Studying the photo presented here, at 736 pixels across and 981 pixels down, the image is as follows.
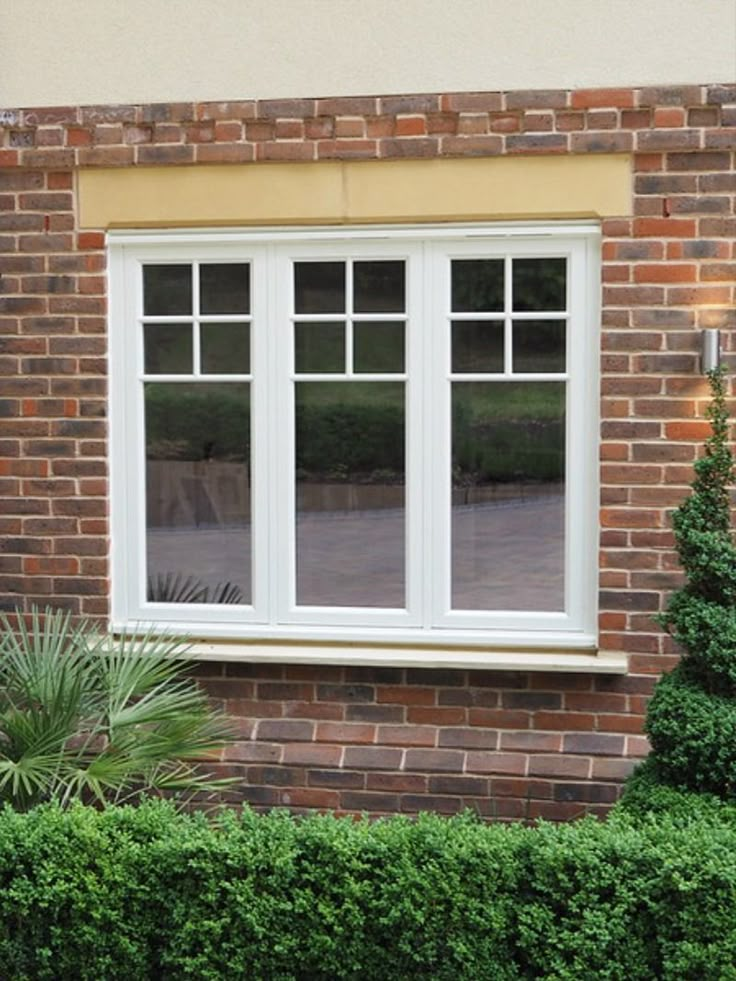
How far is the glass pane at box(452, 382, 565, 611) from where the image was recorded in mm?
6723

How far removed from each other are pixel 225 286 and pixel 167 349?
44cm

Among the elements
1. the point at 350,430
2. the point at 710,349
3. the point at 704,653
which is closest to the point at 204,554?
the point at 350,430

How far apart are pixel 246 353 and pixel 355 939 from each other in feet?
10.9

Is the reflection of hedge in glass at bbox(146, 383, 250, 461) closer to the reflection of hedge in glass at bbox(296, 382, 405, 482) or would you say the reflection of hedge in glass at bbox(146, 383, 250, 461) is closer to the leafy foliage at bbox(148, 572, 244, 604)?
the reflection of hedge in glass at bbox(296, 382, 405, 482)

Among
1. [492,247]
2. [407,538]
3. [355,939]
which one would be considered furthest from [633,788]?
[492,247]

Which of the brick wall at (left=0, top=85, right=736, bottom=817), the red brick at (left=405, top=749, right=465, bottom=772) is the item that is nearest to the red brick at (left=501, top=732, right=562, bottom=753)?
the brick wall at (left=0, top=85, right=736, bottom=817)

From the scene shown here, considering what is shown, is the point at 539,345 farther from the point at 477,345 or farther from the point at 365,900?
the point at 365,900

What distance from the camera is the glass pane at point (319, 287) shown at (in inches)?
269

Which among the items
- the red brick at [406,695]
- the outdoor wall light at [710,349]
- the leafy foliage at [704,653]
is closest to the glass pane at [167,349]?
the red brick at [406,695]

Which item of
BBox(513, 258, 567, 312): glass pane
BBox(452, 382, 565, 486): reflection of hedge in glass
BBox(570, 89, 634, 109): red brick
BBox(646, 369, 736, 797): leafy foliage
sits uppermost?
BBox(570, 89, 634, 109): red brick

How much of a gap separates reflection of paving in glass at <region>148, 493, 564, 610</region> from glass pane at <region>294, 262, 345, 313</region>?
1.03 m

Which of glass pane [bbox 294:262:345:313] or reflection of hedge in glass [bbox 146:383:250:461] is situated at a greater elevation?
glass pane [bbox 294:262:345:313]

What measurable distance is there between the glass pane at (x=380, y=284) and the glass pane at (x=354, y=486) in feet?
1.27

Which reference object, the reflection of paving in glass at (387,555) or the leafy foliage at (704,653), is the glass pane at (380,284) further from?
the leafy foliage at (704,653)
